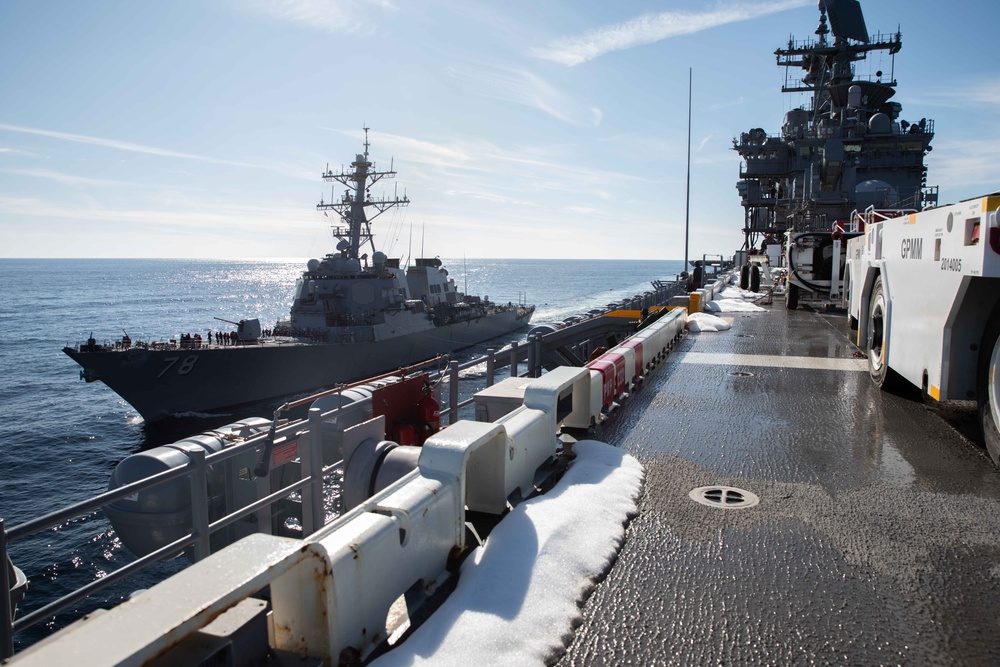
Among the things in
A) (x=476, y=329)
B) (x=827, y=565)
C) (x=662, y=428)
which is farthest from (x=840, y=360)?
(x=476, y=329)

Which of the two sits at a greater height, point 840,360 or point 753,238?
point 753,238

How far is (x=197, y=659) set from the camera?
81.6 inches

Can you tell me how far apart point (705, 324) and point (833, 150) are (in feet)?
95.2

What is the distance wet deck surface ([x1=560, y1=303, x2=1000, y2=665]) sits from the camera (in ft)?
8.98

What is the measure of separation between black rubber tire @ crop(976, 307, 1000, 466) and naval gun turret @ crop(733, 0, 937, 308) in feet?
104

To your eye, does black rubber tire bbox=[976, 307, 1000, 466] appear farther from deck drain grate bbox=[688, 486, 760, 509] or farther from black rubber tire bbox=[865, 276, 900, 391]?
black rubber tire bbox=[865, 276, 900, 391]

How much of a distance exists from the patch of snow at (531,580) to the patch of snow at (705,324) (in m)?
9.96

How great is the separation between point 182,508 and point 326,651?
19.9ft

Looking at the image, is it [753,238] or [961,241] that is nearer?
[961,241]

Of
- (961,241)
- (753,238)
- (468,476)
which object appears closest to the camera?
(468,476)

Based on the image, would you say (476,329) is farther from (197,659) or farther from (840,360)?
(197,659)

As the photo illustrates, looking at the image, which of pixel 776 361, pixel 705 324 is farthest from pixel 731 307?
pixel 776 361

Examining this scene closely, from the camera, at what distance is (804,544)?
12.1ft

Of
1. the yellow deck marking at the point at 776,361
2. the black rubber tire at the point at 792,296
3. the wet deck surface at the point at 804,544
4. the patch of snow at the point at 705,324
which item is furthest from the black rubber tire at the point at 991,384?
the black rubber tire at the point at 792,296
